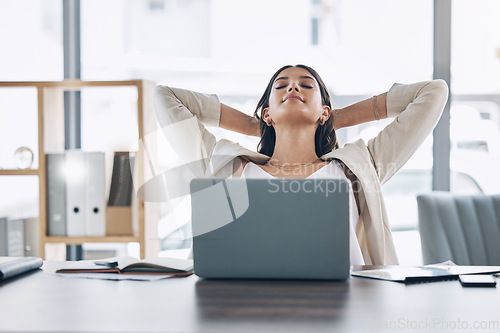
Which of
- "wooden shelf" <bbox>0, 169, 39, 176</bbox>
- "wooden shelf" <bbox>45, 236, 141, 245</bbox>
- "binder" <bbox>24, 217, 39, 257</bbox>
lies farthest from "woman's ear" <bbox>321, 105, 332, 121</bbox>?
"binder" <bbox>24, 217, 39, 257</bbox>

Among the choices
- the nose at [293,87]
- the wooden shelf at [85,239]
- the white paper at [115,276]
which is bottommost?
the wooden shelf at [85,239]

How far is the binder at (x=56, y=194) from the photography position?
239 centimetres

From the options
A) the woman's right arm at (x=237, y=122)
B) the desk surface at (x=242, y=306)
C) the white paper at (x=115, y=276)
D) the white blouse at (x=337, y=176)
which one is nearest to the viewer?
the desk surface at (x=242, y=306)

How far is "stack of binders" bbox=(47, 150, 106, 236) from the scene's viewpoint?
7.79ft

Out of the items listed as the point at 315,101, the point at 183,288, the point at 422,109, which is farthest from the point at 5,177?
the point at 422,109

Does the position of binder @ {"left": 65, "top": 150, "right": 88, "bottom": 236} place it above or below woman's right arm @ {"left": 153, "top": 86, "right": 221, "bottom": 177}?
below

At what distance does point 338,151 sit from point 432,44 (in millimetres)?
1110

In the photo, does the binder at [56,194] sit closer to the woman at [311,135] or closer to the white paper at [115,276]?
the woman at [311,135]

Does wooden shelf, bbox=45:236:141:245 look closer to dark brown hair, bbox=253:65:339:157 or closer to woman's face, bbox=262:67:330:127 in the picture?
dark brown hair, bbox=253:65:339:157

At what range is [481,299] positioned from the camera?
38.1 inches

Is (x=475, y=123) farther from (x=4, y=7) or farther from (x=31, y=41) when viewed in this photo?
(x=4, y=7)

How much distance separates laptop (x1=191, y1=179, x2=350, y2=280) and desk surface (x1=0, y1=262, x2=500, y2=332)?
0.05m

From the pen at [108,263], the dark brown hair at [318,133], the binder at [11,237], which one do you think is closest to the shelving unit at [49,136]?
the binder at [11,237]

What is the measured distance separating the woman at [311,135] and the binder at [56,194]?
71 cm
